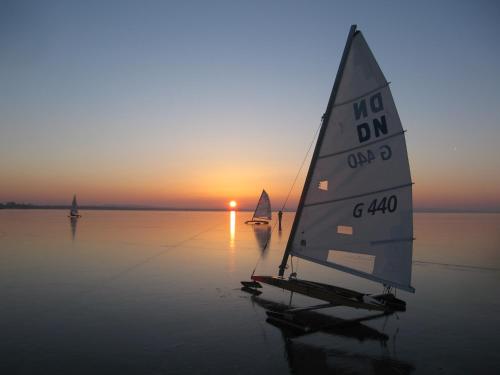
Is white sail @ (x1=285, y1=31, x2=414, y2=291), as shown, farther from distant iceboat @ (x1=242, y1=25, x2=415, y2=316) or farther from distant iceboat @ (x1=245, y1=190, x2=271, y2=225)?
distant iceboat @ (x1=245, y1=190, x2=271, y2=225)

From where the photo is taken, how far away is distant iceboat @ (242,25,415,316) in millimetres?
11492

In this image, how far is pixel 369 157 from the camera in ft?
38.7

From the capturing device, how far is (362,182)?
1198 cm

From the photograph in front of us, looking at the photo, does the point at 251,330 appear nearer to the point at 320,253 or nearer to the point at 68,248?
the point at 320,253

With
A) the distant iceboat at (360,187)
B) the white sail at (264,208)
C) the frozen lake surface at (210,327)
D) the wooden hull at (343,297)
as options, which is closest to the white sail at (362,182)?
the distant iceboat at (360,187)

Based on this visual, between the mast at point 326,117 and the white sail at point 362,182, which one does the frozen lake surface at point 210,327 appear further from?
the mast at point 326,117

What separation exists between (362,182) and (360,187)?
A: 17 cm

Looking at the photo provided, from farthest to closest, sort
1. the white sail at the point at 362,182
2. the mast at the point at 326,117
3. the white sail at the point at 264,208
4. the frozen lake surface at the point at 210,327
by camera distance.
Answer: the white sail at the point at 264,208, the mast at the point at 326,117, the white sail at the point at 362,182, the frozen lake surface at the point at 210,327

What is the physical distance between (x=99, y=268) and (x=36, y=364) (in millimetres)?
12294

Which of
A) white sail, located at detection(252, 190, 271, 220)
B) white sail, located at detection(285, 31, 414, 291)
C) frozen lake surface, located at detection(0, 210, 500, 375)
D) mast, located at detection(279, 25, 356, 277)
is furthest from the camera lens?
white sail, located at detection(252, 190, 271, 220)

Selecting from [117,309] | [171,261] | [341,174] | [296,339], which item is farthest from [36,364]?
[171,261]

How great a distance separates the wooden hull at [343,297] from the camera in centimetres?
1154

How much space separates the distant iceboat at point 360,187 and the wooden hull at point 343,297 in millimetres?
30

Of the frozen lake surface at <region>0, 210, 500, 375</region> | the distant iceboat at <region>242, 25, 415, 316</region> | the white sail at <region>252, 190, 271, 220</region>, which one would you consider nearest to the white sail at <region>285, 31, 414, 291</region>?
the distant iceboat at <region>242, 25, 415, 316</region>
